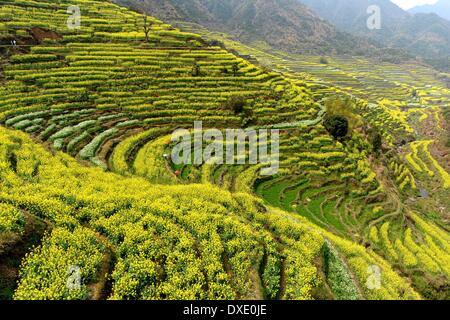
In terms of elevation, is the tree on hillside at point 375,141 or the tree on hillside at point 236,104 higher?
the tree on hillside at point 236,104

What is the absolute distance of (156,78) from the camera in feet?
179

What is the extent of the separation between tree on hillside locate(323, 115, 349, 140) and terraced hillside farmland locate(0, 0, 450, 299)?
1901mm

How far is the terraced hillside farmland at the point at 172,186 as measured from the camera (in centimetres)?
1614

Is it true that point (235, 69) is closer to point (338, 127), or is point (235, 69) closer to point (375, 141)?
point (338, 127)

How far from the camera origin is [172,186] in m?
29.0

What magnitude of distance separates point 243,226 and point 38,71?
154 feet

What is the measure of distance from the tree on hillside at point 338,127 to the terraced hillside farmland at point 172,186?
190cm

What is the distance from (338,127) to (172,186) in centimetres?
3591

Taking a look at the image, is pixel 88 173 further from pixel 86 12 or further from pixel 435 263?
pixel 86 12

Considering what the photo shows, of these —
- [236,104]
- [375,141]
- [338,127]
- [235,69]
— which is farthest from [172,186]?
[375,141]

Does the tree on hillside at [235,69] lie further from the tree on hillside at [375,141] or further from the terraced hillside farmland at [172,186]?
the tree on hillside at [375,141]

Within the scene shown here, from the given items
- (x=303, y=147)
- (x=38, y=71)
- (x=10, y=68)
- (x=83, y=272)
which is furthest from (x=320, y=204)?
(x=10, y=68)

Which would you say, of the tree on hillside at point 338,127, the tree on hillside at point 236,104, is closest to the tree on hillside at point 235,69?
the tree on hillside at point 236,104

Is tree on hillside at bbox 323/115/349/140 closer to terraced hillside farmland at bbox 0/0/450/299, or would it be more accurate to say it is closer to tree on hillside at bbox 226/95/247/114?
terraced hillside farmland at bbox 0/0/450/299
